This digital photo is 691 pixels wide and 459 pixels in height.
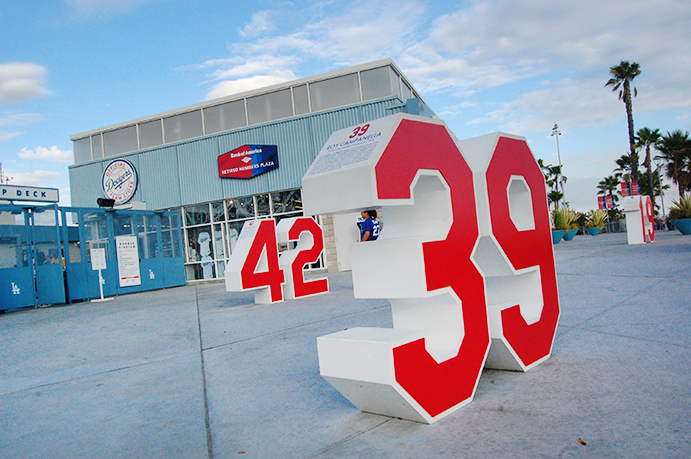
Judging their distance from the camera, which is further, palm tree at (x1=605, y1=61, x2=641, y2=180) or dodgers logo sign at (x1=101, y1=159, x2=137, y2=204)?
palm tree at (x1=605, y1=61, x2=641, y2=180)

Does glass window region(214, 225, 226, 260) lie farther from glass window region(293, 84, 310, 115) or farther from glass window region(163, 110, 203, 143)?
glass window region(293, 84, 310, 115)

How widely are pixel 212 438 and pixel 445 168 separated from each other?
97.3 inches

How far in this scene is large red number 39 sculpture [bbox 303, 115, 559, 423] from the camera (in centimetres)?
297

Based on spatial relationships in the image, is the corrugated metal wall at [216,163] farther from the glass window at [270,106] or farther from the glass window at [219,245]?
the glass window at [219,245]

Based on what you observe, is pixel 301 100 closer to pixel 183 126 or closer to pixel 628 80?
pixel 183 126

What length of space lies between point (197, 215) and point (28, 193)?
7.74m

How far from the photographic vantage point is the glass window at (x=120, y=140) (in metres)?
22.5

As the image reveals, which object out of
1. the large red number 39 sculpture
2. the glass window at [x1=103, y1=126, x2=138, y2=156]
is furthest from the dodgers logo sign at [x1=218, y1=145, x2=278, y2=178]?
the large red number 39 sculpture

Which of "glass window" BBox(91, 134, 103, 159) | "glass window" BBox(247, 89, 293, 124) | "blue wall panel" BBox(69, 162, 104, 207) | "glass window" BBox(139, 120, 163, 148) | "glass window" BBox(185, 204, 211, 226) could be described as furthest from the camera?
"glass window" BBox(91, 134, 103, 159)

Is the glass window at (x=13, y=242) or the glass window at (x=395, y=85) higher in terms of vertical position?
the glass window at (x=395, y=85)

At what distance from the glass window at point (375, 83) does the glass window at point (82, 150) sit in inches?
557

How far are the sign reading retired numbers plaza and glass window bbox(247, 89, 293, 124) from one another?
842 cm

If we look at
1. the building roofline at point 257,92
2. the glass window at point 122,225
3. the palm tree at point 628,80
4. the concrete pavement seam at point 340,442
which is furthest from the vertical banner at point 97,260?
the palm tree at point 628,80

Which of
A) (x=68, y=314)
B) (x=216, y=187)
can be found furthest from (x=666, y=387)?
(x=216, y=187)
